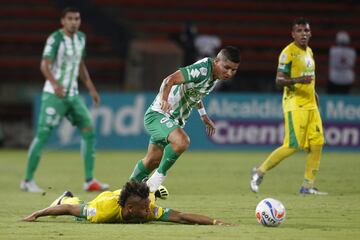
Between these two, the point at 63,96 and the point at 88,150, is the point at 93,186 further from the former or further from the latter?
the point at 63,96

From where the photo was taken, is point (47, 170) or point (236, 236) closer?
point (236, 236)

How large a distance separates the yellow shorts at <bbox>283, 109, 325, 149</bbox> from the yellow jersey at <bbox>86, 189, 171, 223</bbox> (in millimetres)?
3375

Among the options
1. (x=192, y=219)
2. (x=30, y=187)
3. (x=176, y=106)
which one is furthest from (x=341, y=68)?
(x=192, y=219)

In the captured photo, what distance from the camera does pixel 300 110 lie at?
441 inches

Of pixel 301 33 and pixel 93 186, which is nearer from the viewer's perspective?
pixel 301 33

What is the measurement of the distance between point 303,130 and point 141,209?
12.4 feet

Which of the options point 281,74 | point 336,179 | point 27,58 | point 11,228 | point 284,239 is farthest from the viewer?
point 27,58

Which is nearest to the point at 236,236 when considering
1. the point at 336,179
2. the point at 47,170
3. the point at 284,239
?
the point at 284,239

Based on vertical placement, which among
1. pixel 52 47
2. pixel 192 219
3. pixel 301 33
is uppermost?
pixel 301 33

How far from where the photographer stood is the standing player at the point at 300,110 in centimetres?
1111

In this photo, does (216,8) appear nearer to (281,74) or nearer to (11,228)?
(281,74)

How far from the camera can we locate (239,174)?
45.7ft

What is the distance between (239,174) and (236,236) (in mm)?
6490

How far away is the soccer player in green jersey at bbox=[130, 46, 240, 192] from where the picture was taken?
8.96 m
